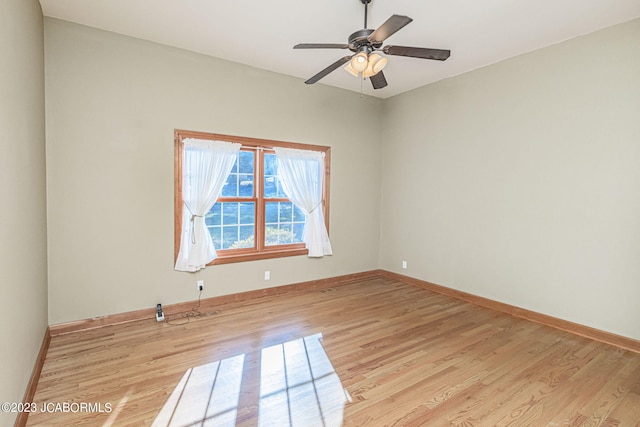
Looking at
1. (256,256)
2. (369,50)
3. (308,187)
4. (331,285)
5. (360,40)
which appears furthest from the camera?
(331,285)

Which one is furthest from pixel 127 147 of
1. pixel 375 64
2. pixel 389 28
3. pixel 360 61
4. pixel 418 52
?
pixel 418 52

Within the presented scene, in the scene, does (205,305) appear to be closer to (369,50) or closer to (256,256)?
(256,256)

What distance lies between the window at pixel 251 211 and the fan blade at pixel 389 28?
2.25 m

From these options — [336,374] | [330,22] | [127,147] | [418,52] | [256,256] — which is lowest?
[336,374]

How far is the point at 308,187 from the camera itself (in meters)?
4.71

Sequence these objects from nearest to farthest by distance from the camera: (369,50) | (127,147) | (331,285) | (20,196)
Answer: (20,196)
(369,50)
(127,147)
(331,285)

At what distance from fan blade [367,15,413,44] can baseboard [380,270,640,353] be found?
11.1 ft

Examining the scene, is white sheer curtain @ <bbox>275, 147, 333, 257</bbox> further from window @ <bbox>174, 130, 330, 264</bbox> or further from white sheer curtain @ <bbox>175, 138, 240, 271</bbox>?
white sheer curtain @ <bbox>175, 138, 240, 271</bbox>

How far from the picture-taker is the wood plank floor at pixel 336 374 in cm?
208

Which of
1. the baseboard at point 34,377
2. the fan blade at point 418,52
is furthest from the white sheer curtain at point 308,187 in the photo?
the baseboard at point 34,377

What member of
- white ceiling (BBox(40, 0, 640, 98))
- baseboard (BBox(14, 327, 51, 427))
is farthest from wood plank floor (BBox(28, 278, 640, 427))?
white ceiling (BBox(40, 0, 640, 98))

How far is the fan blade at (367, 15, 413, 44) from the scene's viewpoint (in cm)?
211

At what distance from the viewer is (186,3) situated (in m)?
2.86

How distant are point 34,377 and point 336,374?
217 cm
